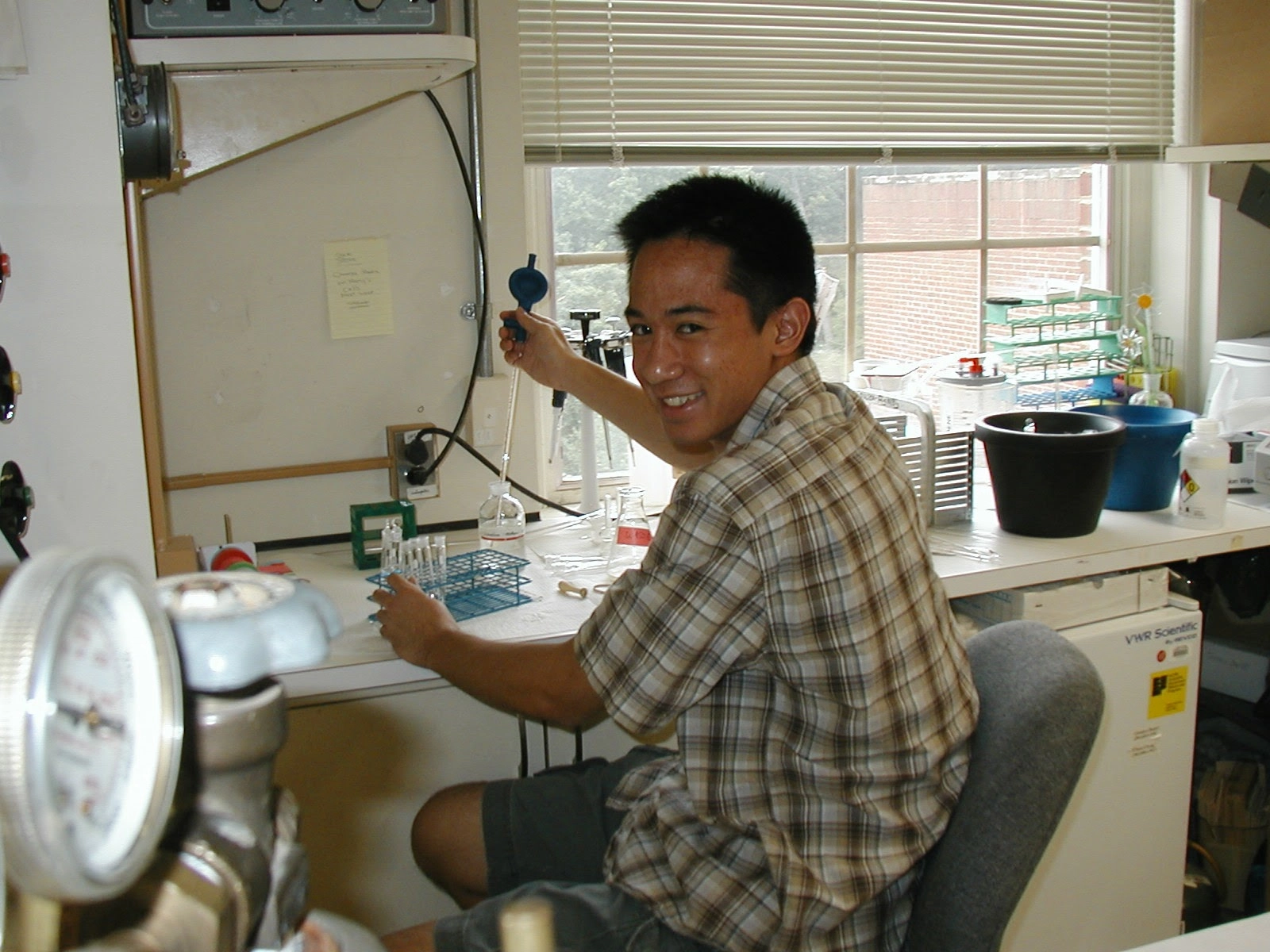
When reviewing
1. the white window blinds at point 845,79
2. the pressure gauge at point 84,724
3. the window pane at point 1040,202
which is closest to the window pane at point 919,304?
the window pane at point 1040,202

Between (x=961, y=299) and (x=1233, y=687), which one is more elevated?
(x=961, y=299)

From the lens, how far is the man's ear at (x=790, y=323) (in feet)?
5.08

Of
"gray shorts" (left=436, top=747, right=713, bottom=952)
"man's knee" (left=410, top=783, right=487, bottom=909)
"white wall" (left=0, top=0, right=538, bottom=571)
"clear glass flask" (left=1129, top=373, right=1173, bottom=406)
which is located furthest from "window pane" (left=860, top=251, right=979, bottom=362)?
"white wall" (left=0, top=0, right=538, bottom=571)

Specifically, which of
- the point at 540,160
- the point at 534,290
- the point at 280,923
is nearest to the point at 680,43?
the point at 540,160

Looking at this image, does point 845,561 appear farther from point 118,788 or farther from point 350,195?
point 350,195

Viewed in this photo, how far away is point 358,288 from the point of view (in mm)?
2268

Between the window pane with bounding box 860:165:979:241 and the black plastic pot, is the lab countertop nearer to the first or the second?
the black plastic pot

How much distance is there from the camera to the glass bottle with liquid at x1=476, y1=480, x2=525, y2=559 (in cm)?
218

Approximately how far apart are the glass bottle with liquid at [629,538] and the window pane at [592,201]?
606 mm

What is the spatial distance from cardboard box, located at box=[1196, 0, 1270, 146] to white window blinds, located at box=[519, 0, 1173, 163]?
0.11 metres

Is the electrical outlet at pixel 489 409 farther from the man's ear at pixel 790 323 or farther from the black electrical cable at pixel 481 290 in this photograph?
the man's ear at pixel 790 323

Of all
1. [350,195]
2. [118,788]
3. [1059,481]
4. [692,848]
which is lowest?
[692,848]

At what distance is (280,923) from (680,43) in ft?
7.23

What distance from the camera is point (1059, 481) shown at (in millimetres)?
2146
